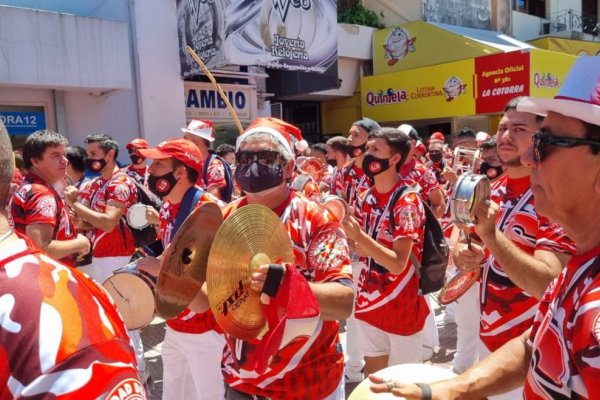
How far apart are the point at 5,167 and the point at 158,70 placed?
11609 mm

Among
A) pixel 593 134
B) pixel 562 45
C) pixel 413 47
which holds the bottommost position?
pixel 593 134

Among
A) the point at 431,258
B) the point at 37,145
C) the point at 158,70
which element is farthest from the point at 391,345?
the point at 158,70

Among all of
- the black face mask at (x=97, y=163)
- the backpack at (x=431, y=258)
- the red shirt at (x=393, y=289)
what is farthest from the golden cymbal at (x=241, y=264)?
the black face mask at (x=97, y=163)

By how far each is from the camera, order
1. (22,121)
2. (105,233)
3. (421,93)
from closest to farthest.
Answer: (105,233) < (22,121) < (421,93)

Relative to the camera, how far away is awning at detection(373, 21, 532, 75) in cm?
1778

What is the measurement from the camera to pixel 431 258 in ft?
11.8

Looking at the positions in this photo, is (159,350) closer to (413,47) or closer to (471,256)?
(471,256)

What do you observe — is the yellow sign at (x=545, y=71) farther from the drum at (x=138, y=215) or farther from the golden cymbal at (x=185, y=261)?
the golden cymbal at (x=185, y=261)

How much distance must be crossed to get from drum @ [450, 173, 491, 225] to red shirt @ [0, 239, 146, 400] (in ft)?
4.89

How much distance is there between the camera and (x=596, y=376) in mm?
1166

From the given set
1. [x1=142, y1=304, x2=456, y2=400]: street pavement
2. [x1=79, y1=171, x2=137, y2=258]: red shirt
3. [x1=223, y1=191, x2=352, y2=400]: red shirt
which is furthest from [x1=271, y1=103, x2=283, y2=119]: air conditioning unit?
[x1=223, y1=191, x2=352, y2=400]: red shirt

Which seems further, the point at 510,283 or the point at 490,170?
the point at 490,170

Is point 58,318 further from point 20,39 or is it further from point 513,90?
point 513,90

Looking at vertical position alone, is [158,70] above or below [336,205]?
above
